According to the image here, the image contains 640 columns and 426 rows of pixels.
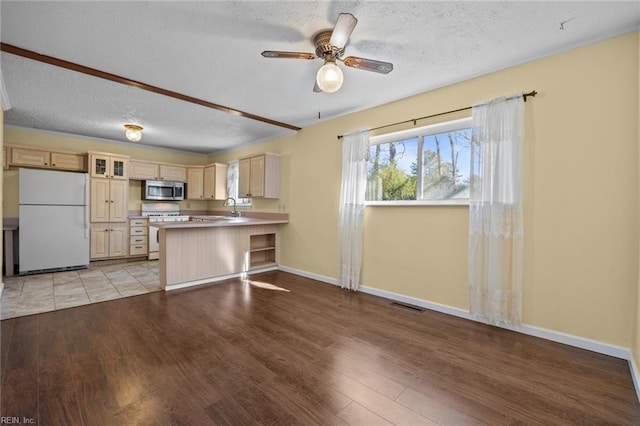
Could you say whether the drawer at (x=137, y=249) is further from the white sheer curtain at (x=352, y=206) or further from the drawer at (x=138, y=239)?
the white sheer curtain at (x=352, y=206)

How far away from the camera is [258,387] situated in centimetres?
180

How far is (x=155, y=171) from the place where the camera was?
6355 millimetres

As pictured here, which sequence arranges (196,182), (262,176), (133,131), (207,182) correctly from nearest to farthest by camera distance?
(133,131) → (262,176) → (207,182) → (196,182)

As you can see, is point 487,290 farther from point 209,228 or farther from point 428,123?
point 209,228

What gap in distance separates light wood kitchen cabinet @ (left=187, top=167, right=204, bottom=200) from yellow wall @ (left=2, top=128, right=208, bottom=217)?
0.51 meters

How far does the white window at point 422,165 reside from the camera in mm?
3168

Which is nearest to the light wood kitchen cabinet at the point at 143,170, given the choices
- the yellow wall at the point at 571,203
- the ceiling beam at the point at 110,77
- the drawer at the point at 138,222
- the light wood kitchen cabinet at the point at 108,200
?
the light wood kitchen cabinet at the point at 108,200

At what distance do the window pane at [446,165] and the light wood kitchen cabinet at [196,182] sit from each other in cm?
547

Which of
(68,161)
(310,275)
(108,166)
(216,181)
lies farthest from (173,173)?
(310,275)

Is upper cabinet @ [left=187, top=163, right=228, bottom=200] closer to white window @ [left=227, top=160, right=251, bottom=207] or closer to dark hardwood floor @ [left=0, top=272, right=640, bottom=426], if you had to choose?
white window @ [left=227, top=160, right=251, bottom=207]

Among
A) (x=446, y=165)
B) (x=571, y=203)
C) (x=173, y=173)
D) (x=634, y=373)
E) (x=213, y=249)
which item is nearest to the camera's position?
(x=634, y=373)

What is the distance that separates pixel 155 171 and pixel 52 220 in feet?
7.00

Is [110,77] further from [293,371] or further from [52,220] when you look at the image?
[293,371]

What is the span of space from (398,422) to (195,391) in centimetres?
124
